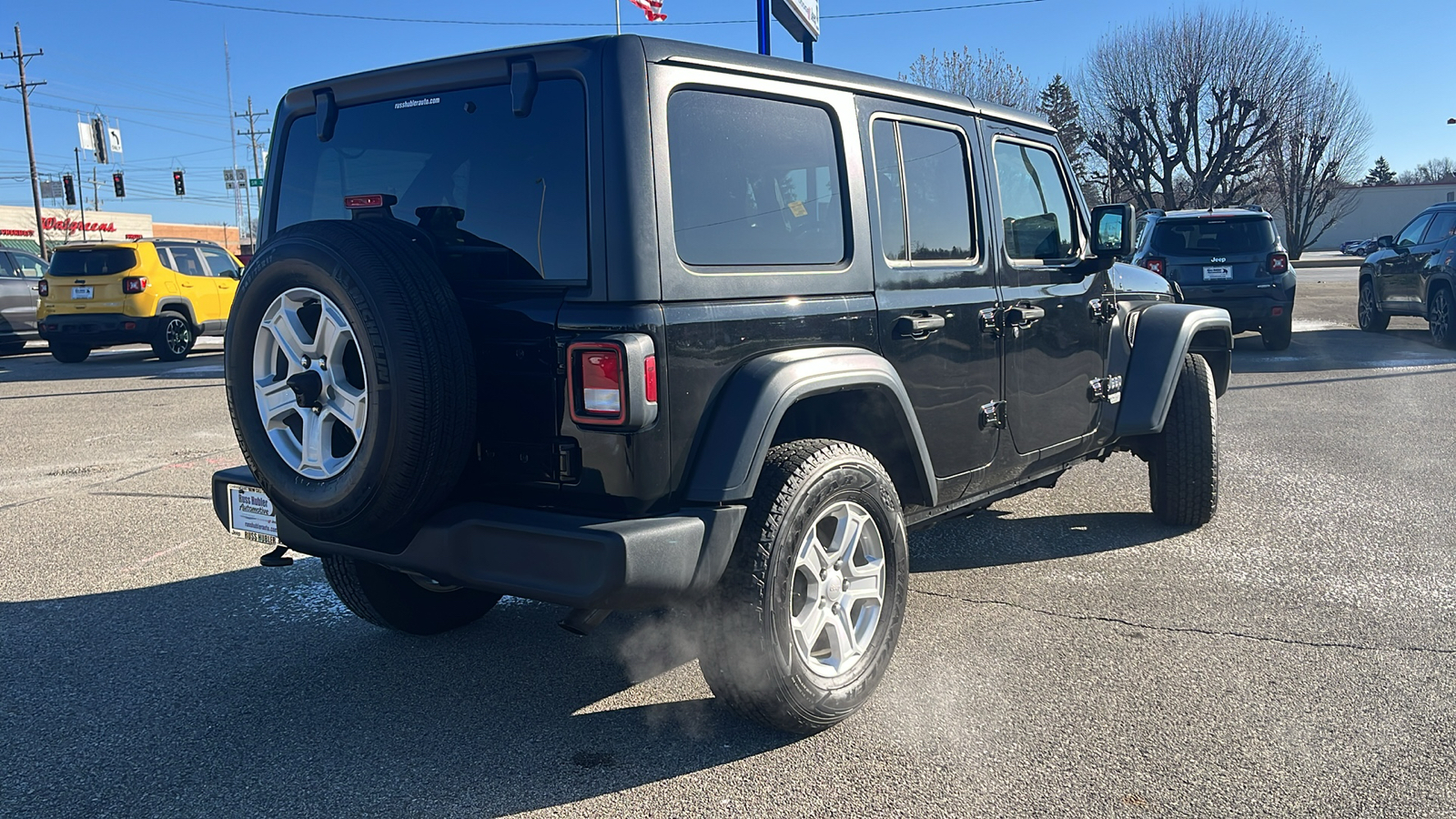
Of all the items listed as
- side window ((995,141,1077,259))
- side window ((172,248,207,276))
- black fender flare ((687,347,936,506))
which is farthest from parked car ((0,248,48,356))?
black fender flare ((687,347,936,506))

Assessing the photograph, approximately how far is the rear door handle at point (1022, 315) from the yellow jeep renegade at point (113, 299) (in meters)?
12.4

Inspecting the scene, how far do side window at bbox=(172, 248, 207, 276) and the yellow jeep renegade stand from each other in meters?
0.05

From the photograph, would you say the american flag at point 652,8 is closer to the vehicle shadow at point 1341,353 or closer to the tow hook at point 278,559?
the vehicle shadow at point 1341,353

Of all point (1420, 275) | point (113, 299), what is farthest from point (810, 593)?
point (113, 299)

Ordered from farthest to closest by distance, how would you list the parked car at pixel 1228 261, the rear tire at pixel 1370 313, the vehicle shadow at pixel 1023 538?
1. the rear tire at pixel 1370 313
2. the parked car at pixel 1228 261
3. the vehicle shadow at pixel 1023 538

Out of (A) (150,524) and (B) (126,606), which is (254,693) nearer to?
(B) (126,606)

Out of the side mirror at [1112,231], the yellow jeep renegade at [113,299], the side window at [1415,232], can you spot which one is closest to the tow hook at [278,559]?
the side mirror at [1112,231]

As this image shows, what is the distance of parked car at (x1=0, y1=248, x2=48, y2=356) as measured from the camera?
15.7 metres

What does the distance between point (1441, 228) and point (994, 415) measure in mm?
12053

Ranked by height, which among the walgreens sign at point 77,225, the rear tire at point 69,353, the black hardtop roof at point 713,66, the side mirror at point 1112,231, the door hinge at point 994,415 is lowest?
the door hinge at point 994,415

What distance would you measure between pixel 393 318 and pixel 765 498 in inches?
42.3

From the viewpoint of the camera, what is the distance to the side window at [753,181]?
295 centimetres

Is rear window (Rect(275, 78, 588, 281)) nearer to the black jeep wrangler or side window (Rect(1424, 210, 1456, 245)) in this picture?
the black jeep wrangler

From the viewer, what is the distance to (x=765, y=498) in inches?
117
